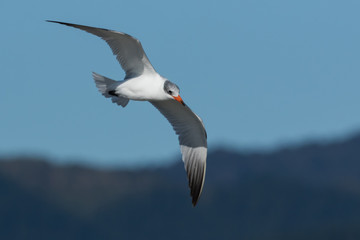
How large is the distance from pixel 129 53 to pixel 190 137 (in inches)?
121

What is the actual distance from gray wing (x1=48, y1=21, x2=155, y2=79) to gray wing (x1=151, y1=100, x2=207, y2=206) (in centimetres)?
184

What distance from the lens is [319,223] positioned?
126562 millimetres

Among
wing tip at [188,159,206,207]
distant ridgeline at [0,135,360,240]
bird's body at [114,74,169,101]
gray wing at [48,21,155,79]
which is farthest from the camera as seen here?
distant ridgeline at [0,135,360,240]

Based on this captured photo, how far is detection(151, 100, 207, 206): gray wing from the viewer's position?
17.0 meters

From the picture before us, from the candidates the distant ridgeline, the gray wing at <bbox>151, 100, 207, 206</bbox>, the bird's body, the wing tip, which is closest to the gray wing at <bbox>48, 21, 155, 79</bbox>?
the bird's body

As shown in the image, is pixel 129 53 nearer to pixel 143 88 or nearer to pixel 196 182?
pixel 143 88

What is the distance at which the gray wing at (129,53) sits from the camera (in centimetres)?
1475

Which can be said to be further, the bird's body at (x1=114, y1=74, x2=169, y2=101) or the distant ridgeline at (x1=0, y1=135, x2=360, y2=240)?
the distant ridgeline at (x1=0, y1=135, x2=360, y2=240)

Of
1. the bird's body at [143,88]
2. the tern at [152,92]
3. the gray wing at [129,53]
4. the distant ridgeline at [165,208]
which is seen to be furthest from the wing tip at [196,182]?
the distant ridgeline at [165,208]

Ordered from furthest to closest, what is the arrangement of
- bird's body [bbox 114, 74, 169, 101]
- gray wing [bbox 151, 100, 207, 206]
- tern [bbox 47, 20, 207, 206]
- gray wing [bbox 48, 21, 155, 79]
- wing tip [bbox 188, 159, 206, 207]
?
1. gray wing [bbox 151, 100, 207, 206]
2. wing tip [bbox 188, 159, 206, 207]
3. bird's body [bbox 114, 74, 169, 101]
4. tern [bbox 47, 20, 207, 206]
5. gray wing [bbox 48, 21, 155, 79]

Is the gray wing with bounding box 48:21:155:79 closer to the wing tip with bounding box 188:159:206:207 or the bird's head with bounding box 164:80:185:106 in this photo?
the bird's head with bounding box 164:80:185:106

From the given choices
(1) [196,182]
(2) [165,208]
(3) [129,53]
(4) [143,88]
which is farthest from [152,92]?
(2) [165,208]

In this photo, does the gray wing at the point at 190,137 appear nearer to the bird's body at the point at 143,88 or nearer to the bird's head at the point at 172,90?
the bird's body at the point at 143,88

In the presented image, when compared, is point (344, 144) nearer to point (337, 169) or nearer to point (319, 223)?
point (337, 169)
